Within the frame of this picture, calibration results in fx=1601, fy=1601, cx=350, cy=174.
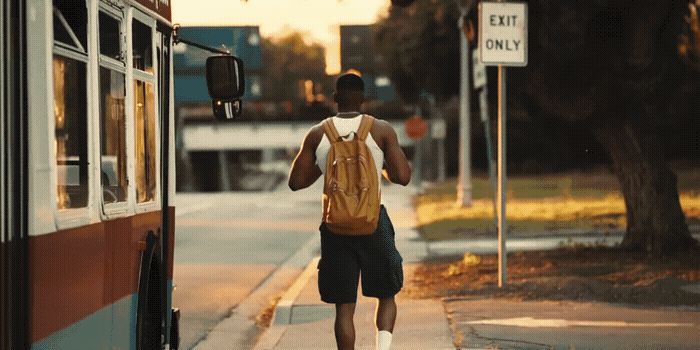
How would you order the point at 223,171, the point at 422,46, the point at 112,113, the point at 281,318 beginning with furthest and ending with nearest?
the point at 223,171
the point at 422,46
the point at 281,318
the point at 112,113

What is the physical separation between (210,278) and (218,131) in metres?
64.6

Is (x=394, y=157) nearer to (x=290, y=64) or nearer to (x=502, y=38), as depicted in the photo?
(x=502, y=38)

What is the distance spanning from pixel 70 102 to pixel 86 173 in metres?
0.35

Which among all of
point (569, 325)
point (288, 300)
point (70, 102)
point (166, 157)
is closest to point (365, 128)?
point (166, 157)

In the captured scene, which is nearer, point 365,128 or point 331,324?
point 365,128

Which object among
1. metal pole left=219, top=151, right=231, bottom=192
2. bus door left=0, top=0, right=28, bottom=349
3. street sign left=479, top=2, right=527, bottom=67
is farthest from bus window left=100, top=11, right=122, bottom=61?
metal pole left=219, top=151, right=231, bottom=192

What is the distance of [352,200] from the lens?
8148 millimetres

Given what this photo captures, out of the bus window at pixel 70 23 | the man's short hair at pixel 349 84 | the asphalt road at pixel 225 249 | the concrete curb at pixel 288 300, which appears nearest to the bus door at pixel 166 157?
the man's short hair at pixel 349 84

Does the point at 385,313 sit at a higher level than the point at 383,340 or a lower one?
higher

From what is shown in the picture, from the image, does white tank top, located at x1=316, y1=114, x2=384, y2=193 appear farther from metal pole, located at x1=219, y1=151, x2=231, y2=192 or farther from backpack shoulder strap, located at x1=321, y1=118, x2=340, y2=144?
metal pole, located at x1=219, y1=151, x2=231, y2=192

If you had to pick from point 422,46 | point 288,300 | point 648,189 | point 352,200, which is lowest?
point 288,300

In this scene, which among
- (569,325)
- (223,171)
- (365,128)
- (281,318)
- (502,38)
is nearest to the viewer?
(365,128)

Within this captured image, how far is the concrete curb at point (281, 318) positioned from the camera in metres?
12.3

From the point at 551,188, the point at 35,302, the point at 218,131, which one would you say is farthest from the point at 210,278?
the point at 218,131
